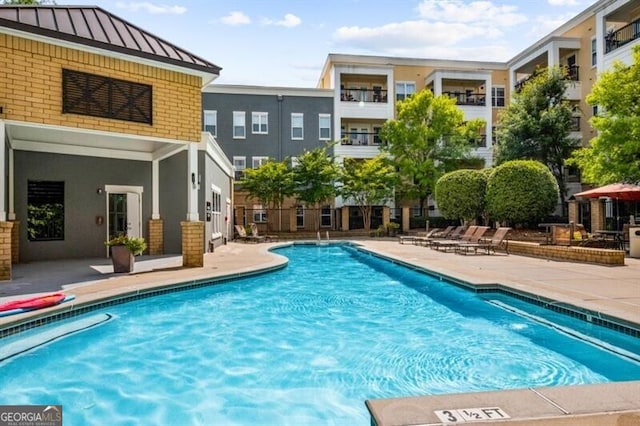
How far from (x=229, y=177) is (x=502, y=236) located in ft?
46.1

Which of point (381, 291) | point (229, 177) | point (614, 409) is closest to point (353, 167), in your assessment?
point (229, 177)

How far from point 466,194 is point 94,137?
48.3 ft

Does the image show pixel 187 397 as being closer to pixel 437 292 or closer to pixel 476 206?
→ pixel 437 292

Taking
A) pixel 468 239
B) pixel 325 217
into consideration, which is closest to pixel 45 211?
pixel 468 239

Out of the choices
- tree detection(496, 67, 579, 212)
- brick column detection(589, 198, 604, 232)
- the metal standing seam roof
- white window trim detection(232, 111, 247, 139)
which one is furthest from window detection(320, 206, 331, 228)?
the metal standing seam roof

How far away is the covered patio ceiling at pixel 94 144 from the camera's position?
10.2 meters

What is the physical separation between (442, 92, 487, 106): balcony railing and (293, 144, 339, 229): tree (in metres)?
11.1

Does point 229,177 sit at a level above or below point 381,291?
above

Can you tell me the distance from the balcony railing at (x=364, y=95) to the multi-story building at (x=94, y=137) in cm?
Result: 1476

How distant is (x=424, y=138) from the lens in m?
25.6

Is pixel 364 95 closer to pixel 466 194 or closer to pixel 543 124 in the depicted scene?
pixel 543 124

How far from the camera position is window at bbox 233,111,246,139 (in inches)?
1049

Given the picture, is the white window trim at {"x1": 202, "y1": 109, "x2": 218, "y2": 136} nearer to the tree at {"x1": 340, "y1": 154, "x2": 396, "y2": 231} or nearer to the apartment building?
the apartment building

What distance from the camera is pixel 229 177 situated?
74.6 feet
